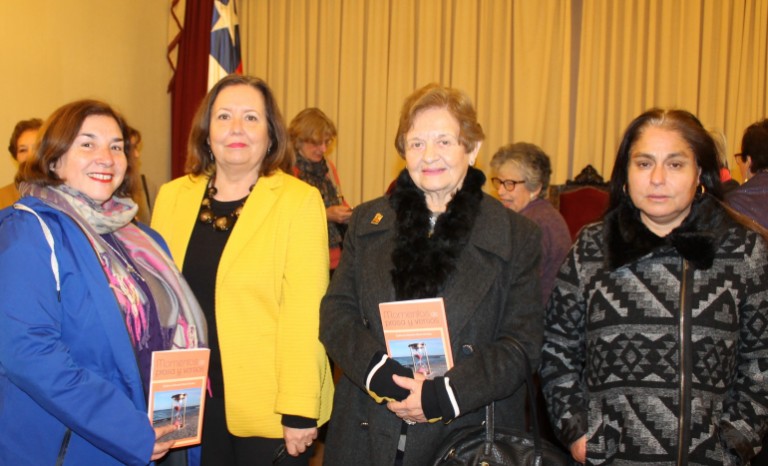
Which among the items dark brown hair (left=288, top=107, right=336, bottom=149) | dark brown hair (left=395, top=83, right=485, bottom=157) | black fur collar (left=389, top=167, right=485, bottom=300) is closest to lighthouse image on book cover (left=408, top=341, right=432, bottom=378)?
black fur collar (left=389, top=167, right=485, bottom=300)

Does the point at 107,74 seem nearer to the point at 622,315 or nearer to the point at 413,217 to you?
the point at 413,217

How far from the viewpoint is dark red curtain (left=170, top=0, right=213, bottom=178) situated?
663 cm

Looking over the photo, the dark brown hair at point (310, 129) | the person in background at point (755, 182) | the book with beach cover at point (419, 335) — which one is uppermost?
the dark brown hair at point (310, 129)

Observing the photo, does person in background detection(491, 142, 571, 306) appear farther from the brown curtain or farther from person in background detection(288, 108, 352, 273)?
the brown curtain

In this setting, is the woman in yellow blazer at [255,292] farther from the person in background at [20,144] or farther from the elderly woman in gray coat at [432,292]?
the person in background at [20,144]

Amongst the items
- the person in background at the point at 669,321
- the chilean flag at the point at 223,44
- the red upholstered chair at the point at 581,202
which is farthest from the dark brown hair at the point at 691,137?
the chilean flag at the point at 223,44

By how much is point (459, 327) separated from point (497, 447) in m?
0.36

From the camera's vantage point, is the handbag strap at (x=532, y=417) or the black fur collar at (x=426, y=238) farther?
the black fur collar at (x=426, y=238)

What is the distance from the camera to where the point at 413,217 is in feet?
7.23

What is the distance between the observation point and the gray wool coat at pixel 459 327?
6.61 ft

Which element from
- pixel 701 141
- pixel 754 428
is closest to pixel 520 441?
pixel 754 428

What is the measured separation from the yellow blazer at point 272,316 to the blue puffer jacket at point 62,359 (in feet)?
1.32

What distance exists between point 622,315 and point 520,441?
18.7 inches

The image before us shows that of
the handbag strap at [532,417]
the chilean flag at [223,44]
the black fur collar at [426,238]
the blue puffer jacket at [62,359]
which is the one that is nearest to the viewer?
the blue puffer jacket at [62,359]
